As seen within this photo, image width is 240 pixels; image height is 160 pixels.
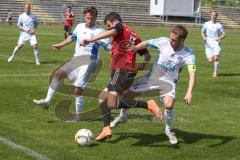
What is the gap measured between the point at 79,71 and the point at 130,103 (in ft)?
6.12

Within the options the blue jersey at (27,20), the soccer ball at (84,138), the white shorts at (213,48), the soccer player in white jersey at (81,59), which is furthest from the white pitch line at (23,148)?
the white shorts at (213,48)

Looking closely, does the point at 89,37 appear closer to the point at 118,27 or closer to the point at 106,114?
the point at 118,27

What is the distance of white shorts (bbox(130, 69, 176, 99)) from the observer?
834 cm

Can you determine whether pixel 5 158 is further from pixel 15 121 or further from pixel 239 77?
pixel 239 77

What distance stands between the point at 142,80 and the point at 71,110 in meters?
2.73

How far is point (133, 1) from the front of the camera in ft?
228

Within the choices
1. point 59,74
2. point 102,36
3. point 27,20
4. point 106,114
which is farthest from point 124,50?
point 27,20

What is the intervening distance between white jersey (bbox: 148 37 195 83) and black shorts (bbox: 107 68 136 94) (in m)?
0.59

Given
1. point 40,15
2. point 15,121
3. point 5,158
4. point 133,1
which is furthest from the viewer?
point 133,1

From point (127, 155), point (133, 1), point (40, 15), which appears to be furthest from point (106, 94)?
point (133, 1)

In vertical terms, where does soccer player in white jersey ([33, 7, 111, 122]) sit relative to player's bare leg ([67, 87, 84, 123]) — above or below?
above

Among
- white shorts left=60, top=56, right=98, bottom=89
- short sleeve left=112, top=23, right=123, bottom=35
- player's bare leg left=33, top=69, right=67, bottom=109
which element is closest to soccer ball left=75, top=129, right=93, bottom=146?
short sleeve left=112, top=23, right=123, bottom=35

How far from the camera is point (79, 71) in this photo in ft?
33.2

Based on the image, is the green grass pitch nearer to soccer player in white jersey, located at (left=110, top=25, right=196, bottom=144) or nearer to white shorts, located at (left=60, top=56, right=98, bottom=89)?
soccer player in white jersey, located at (left=110, top=25, right=196, bottom=144)
